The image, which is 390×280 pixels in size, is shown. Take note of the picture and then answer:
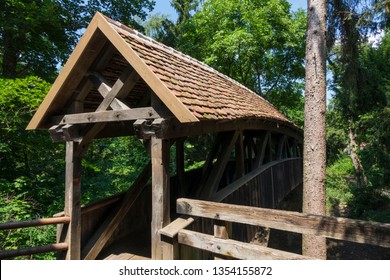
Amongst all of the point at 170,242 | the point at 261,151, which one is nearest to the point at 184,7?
the point at 261,151

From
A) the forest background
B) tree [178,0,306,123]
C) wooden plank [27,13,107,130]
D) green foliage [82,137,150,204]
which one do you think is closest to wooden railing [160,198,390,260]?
→ wooden plank [27,13,107,130]

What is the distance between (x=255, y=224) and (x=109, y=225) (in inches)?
114

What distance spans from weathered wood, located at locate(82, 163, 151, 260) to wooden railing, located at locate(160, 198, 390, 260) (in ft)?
5.87

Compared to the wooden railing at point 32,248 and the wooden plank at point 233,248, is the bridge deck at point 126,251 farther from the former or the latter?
the wooden plank at point 233,248

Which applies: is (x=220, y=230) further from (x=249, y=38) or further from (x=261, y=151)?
(x=249, y=38)

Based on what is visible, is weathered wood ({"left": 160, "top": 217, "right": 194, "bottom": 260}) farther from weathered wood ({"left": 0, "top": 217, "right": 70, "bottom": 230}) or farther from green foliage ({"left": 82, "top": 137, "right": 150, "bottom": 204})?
green foliage ({"left": 82, "top": 137, "right": 150, "bottom": 204})

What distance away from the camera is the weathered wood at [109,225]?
458 centimetres

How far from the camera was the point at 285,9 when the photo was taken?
17.6 m

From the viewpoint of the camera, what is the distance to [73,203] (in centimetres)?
429

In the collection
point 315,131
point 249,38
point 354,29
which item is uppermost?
point 249,38

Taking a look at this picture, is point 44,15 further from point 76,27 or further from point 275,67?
point 275,67

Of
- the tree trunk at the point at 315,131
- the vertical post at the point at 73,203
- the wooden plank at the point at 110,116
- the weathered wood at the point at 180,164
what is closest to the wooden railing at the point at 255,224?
the wooden plank at the point at 110,116
